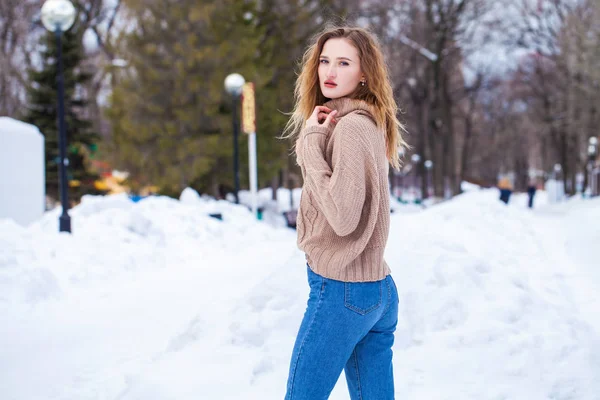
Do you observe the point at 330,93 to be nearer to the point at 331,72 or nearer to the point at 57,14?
the point at 331,72

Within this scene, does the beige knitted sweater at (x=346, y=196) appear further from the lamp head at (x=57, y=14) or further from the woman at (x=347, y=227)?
the lamp head at (x=57, y=14)

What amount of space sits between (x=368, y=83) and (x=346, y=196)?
496 millimetres

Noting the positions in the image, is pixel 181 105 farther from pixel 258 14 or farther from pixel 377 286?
pixel 377 286

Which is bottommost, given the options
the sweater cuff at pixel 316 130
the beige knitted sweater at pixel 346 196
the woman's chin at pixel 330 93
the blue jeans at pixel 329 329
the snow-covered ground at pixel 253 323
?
the snow-covered ground at pixel 253 323

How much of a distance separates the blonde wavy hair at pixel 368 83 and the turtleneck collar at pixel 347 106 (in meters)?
0.04

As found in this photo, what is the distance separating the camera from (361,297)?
2129mm

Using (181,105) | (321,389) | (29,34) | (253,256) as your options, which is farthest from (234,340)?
(29,34)

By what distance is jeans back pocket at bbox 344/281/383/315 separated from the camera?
2.11 m

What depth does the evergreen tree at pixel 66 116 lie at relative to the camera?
25375 millimetres

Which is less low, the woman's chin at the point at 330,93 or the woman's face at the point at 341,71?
the woman's face at the point at 341,71

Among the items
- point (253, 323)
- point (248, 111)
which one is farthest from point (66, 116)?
point (253, 323)

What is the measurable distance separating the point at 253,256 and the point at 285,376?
23.6 ft

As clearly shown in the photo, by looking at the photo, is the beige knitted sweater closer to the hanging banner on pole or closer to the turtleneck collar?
the turtleneck collar

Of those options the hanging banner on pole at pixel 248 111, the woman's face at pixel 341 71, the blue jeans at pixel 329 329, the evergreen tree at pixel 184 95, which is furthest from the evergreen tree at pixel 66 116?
the blue jeans at pixel 329 329
